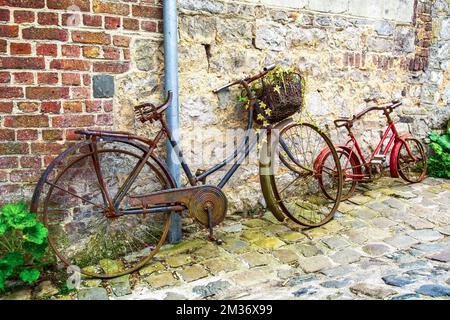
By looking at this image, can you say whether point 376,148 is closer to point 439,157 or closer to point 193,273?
point 439,157

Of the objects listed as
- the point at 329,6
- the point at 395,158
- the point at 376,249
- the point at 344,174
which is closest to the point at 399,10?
the point at 329,6

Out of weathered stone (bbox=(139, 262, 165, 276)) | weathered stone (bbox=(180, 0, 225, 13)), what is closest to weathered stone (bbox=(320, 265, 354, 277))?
weathered stone (bbox=(139, 262, 165, 276))

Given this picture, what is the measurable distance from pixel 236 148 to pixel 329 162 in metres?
1.27

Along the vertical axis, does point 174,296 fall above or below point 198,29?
below

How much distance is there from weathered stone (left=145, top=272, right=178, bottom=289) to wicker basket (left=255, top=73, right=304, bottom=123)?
149 cm

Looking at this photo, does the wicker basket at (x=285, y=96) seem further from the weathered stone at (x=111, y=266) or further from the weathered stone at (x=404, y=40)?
the weathered stone at (x=404, y=40)

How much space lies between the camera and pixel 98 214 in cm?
319

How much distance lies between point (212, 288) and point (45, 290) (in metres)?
1.10

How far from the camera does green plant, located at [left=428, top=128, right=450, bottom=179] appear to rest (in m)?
5.05

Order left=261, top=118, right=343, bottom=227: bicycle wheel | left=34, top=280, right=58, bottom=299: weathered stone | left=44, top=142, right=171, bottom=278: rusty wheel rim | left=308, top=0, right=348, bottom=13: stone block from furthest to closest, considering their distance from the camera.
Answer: left=308, top=0, right=348, bottom=13: stone block
left=261, top=118, right=343, bottom=227: bicycle wheel
left=44, top=142, right=171, bottom=278: rusty wheel rim
left=34, top=280, right=58, bottom=299: weathered stone

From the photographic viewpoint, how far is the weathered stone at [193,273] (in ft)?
9.48

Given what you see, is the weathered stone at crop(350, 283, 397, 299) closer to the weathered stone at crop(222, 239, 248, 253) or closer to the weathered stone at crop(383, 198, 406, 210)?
the weathered stone at crop(222, 239, 248, 253)

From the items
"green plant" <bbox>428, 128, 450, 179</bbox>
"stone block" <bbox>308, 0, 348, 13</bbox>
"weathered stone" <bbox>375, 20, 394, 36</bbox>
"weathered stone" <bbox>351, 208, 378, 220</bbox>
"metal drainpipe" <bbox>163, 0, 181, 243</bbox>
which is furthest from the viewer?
"green plant" <bbox>428, 128, 450, 179</bbox>
